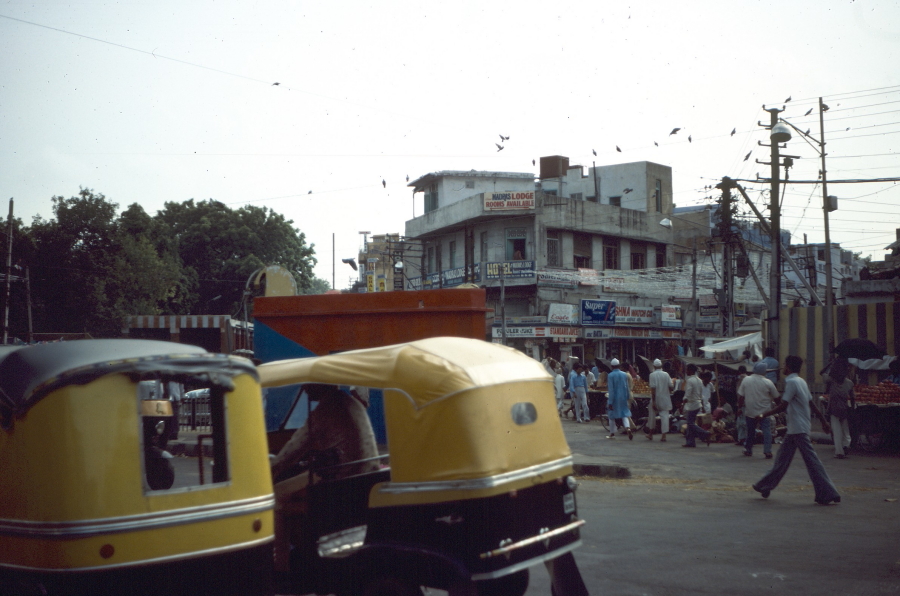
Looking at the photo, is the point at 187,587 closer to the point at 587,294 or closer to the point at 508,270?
the point at 508,270

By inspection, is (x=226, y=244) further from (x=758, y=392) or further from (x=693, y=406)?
(x=758, y=392)

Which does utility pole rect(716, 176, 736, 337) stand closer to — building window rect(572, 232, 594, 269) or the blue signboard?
the blue signboard

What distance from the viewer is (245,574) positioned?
4531 millimetres

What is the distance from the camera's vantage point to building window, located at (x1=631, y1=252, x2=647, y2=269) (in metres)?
49.2

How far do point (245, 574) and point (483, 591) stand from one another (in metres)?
1.55

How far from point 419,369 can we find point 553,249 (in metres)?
39.9

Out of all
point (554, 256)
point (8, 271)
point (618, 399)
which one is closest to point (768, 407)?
point (618, 399)

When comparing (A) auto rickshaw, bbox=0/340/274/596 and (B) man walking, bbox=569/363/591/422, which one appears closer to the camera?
(A) auto rickshaw, bbox=0/340/274/596

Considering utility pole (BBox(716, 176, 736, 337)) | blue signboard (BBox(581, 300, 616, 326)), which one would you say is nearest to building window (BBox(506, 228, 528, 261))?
blue signboard (BBox(581, 300, 616, 326))

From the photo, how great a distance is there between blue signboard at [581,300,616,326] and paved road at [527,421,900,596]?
2936cm

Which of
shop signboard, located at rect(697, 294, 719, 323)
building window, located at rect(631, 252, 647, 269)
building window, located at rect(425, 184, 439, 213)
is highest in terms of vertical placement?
building window, located at rect(425, 184, 439, 213)

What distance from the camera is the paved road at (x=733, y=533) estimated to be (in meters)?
6.37

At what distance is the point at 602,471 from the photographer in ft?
44.3

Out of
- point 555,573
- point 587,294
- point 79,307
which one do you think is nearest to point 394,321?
point 555,573
